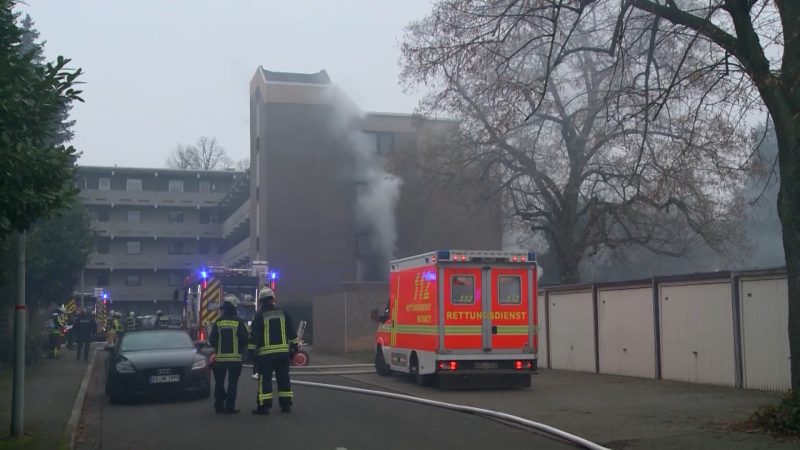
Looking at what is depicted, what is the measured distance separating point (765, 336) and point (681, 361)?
284 cm

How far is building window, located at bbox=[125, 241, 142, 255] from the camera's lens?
74.0 metres

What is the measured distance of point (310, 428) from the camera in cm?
1200

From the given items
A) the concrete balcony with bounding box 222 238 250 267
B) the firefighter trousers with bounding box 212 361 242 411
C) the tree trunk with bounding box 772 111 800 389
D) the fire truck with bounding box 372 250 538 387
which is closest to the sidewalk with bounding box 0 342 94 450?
the firefighter trousers with bounding box 212 361 242 411

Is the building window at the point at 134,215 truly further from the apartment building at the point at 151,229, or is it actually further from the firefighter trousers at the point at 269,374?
the firefighter trousers at the point at 269,374

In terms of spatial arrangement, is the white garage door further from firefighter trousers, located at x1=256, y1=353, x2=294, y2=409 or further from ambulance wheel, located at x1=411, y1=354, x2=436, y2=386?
firefighter trousers, located at x1=256, y1=353, x2=294, y2=409

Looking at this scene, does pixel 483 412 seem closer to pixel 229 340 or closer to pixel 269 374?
pixel 269 374

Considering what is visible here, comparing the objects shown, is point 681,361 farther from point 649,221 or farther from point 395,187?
point 395,187

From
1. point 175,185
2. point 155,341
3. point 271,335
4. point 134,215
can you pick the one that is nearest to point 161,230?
point 134,215

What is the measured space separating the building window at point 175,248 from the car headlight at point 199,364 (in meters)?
60.2

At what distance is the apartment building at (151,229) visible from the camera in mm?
73125

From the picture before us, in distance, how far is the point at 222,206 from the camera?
71.8 metres

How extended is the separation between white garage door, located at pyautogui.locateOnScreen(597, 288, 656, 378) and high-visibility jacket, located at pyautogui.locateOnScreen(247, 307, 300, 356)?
33.3 feet

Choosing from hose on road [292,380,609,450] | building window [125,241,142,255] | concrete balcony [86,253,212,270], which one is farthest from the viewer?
building window [125,241,142,255]

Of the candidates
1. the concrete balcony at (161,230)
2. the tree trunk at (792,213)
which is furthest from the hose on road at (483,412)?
the concrete balcony at (161,230)
